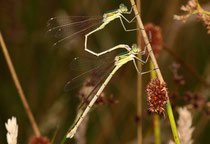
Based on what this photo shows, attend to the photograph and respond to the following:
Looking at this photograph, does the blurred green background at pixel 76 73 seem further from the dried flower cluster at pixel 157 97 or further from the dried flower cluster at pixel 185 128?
the dried flower cluster at pixel 157 97

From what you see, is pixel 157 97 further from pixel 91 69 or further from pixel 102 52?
pixel 91 69

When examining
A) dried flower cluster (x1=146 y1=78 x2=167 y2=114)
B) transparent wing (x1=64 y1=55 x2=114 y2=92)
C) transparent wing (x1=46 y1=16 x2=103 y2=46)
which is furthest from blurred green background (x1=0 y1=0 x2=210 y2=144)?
dried flower cluster (x1=146 y1=78 x2=167 y2=114)

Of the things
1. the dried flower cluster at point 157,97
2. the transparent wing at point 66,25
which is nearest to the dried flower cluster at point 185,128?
the dried flower cluster at point 157,97

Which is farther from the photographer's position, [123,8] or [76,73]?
[76,73]

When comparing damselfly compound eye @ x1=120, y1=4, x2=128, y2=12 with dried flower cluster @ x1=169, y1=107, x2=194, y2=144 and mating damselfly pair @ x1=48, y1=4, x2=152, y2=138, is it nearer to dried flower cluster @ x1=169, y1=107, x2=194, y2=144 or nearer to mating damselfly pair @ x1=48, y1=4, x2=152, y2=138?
mating damselfly pair @ x1=48, y1=4, x2=152, y2=138

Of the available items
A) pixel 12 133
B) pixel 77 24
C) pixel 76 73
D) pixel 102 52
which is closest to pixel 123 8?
pixel 102 52

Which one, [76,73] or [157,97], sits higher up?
[157,97]
